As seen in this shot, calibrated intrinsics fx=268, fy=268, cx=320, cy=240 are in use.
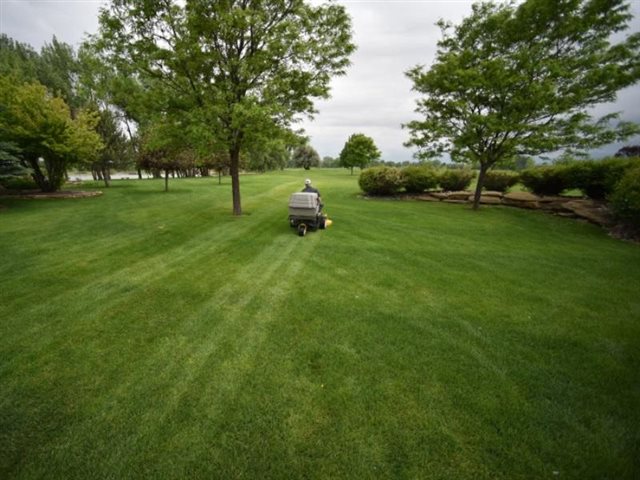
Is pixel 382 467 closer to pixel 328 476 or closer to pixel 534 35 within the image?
pixel 328 476

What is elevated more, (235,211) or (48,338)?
(235,211)

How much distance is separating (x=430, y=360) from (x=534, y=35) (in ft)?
50.0

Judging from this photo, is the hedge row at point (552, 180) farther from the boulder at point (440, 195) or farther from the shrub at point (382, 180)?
the boulder at point (440, 195)

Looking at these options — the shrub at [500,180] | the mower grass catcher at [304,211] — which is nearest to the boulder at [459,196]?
the shrub at [500,180]

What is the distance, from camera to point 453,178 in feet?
63.0

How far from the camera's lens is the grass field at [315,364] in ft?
7.88

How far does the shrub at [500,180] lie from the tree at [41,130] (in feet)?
88.3

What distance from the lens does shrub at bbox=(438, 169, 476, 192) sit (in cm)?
1912

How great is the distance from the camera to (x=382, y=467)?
7.60 ft

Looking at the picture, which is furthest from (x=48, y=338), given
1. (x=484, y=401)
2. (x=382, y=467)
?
(x=484, y=401)

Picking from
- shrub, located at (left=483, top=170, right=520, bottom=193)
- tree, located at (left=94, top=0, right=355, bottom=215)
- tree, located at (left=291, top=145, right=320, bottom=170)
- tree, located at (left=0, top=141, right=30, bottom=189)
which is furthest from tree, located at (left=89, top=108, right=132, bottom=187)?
tree, located at (left=291, top=145, right=320, bottom=170)

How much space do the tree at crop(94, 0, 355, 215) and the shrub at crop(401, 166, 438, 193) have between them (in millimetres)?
9878

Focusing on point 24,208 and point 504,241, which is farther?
point 24,208

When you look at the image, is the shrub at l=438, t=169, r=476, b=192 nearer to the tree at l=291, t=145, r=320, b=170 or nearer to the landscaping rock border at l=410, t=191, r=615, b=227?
the landscaping rock border at l=410, t=191, r=615, b=227
